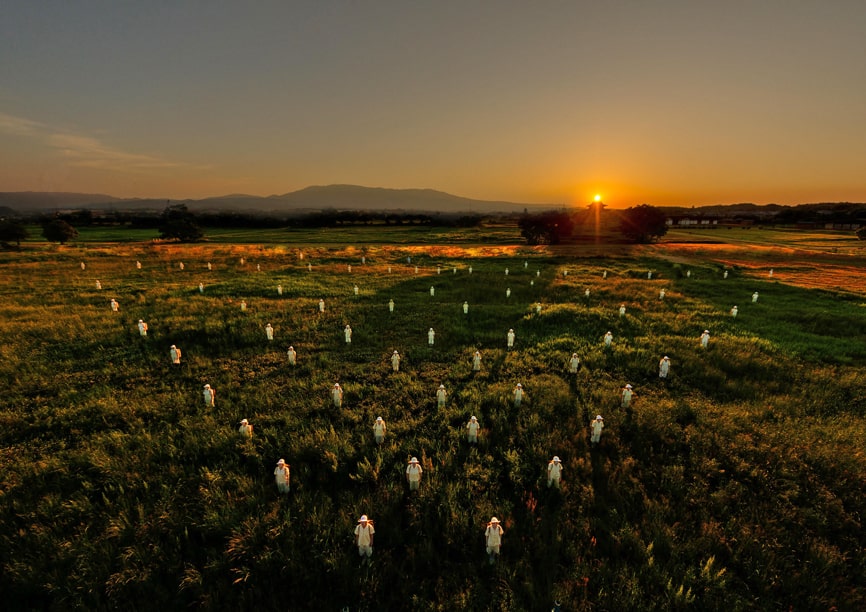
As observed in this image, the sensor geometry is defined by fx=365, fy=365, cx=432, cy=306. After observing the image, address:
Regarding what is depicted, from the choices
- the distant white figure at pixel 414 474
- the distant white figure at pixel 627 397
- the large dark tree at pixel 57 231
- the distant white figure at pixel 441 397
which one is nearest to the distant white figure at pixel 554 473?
the distant white figure at pixel 414 474

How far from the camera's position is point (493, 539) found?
15.0ft

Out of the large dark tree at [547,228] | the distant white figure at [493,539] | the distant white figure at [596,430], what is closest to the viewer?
the distant white figure at [493,539]

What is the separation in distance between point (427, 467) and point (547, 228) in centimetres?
5519

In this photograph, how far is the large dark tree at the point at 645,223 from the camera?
58.2m

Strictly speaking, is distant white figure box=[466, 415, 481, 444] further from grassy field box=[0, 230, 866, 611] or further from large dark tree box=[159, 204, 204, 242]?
large dark tree box=[159, 204, 204, 242]

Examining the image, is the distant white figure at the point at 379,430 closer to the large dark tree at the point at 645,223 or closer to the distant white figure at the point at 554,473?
the distant white figure at the point at 554,473

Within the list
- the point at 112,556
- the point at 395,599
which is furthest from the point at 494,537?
the point at 112,556

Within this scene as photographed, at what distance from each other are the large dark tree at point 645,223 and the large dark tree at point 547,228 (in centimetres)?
1077

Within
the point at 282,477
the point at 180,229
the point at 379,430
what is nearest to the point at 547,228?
the point at 379,430

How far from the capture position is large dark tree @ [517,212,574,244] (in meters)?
56.4

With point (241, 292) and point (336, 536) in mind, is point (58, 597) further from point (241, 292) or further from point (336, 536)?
point (241, 292)

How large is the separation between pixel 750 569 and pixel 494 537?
10.8 feet

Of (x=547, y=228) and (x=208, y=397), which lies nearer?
(x=208, y=397)

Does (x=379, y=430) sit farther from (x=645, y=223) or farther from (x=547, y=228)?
(x=645, y=223)
